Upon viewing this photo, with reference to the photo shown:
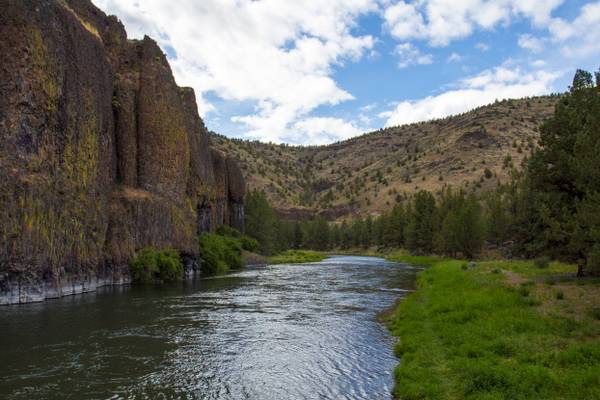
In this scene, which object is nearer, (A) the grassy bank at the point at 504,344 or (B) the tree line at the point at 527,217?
(A) the grassy bank at the point at 504,344

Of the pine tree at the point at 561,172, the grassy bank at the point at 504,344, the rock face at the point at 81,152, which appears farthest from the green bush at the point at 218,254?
the pine tree at the point at 561,172

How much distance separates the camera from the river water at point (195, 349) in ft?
52.3

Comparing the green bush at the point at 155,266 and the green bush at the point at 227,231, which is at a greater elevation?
the green bush at the point at 227,231

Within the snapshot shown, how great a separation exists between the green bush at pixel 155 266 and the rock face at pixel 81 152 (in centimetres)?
114

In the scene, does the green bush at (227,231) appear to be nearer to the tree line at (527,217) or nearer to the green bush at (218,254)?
the green bush at (218,254)

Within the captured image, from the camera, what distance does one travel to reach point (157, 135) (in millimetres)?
62094

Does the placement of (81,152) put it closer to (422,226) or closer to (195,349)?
(195,349)

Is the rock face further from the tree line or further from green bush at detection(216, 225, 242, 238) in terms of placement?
the tree line

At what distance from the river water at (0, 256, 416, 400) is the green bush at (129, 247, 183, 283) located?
13.5 m

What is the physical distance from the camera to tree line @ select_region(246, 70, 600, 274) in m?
24.7

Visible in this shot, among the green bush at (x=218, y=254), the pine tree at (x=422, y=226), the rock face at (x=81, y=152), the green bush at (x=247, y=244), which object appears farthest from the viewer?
the pine tree at (x=422, y=226)

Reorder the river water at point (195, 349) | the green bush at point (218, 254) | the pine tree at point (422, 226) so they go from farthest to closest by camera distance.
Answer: the pine tree at point (422, 226) → the green bush at point (218, 254) → the river water at point (195, 349)

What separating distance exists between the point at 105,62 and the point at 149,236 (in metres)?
22.2

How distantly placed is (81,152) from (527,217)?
44.0m
